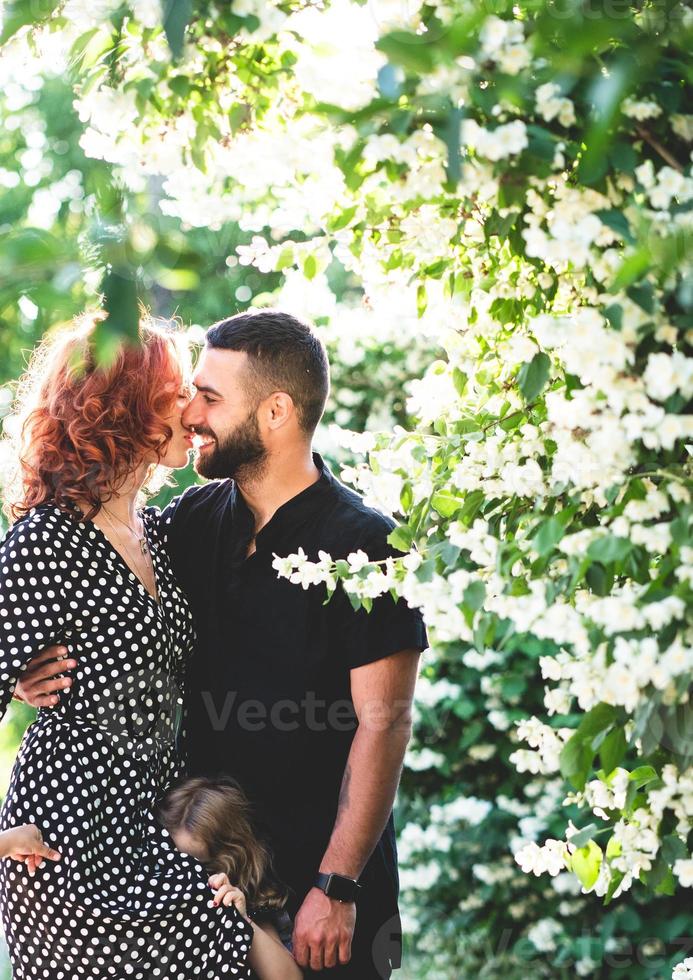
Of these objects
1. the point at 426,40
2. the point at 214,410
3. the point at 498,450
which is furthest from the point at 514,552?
the point at 214,410

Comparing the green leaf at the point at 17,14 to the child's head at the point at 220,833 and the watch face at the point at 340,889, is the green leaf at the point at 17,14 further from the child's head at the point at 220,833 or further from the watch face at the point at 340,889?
the watch face at the point at 340,889

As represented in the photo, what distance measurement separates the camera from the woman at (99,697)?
1.98 m

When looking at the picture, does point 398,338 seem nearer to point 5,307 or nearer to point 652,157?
point 652,157

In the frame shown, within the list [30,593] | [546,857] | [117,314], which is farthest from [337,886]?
[117,314]

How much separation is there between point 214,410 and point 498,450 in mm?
960

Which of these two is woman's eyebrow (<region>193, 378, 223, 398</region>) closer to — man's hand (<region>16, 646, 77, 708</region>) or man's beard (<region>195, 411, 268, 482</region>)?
man's beard (<region>195, 411, 268, 482</region>)

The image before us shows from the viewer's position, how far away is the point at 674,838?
1.45m

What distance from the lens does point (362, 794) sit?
2236mm

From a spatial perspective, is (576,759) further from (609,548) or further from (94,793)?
(94,793)

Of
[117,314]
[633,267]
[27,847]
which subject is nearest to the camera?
[117,314]

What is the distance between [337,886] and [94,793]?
0.53 meters

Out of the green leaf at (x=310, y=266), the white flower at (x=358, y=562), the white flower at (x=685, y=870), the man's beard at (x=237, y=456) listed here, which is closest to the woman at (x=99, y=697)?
the man's beard at (x=237, y=456)

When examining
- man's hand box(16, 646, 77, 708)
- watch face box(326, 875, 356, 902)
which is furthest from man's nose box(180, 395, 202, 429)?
watch face box(326, 875, 356, 902)

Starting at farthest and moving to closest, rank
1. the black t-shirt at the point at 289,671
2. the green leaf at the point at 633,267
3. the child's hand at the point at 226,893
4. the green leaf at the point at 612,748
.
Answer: the black t-shirt at the point at 289,671
the child's hand at the point at 226,893
the green leaf at the point at 612,748
the green leaf at the point at 633,267
